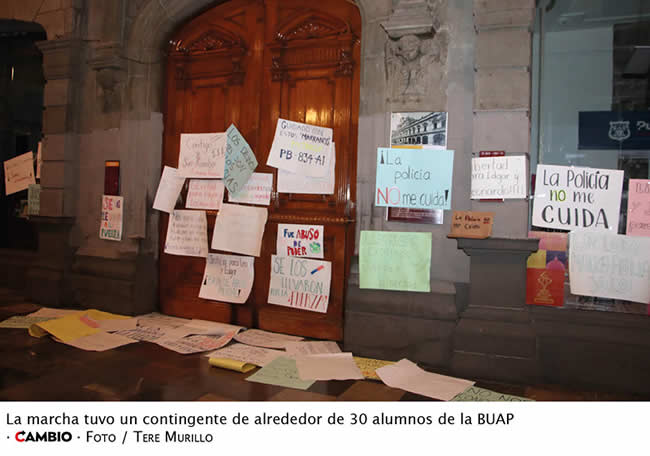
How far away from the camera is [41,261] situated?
5.06 m

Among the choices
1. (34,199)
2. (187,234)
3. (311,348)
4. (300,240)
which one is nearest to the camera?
(311,348)

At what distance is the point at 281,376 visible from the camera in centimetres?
308

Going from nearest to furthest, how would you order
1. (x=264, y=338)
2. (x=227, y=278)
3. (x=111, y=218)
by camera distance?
(x=264, y=338), (x=227, y=278), (x=111, y=218)

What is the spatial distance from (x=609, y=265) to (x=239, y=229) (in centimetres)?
303

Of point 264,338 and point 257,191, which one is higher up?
point 257,191

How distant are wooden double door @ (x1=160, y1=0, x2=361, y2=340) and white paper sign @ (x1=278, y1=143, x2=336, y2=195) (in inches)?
2.0

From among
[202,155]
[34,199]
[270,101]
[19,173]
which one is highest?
[270,101]

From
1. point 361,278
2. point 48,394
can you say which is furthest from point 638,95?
point 48,394

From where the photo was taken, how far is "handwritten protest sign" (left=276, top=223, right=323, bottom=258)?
3.99 m

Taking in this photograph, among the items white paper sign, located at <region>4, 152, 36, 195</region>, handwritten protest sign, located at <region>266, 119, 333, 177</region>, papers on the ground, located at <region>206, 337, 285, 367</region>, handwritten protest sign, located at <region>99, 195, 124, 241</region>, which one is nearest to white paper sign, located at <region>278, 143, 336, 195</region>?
handwritten protest sign, located at <region>266, 119, 333, 177</region>

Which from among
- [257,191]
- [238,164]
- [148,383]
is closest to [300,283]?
[257,191]

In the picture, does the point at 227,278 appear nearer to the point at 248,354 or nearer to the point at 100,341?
the point at 248,354

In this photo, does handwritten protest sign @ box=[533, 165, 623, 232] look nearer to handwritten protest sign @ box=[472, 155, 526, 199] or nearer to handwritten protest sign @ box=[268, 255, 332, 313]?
handwritten protest sign @ box=[472, 155, 526, 199]

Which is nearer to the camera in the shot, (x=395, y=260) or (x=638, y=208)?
(x=638, y=208)
